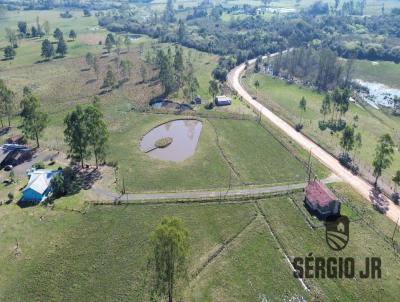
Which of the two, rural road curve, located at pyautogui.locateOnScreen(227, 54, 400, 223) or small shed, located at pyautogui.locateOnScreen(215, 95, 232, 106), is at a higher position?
small shed, located at pyautogui.locateOnScreen(215, 95, 232, 106)

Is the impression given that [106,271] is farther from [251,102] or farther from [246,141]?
[251,102]

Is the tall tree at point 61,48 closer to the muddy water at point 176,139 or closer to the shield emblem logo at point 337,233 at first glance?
the muddy water at point 176,139

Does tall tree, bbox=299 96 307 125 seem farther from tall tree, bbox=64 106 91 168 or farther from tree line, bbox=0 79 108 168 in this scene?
tall tree, bbox=64 106 91 168

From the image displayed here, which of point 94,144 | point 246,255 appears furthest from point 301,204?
point 94,144

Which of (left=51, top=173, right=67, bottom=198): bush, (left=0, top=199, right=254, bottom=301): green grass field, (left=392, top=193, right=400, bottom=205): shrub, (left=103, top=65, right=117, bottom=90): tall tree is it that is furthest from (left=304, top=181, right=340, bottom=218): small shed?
(left=103, top=65, right=117, bottom=90): tall tree

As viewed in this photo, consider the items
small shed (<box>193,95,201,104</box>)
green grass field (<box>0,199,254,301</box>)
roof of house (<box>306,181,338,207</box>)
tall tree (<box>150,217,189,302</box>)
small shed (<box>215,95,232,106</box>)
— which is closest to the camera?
tall tree (<box>150,217,189,302</box>)

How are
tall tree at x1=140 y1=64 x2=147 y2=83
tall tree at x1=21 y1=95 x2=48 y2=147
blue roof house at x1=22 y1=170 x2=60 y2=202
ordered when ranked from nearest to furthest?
blue roof house at x1=22 y1=170 x2=60 y2=202 < tall tree at x1=21 y1=95 x2=48 y2=147 < tall tree at x1=140 y1=64 x2=147 y2=83

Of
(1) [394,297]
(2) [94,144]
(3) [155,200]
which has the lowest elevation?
(1) [394,297]
